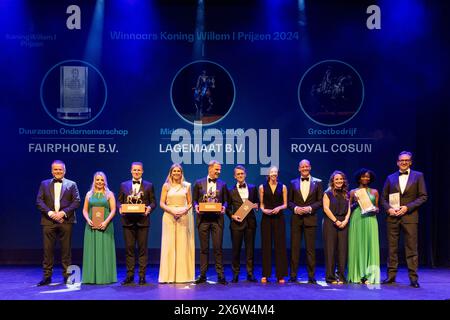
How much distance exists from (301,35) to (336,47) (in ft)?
2.12

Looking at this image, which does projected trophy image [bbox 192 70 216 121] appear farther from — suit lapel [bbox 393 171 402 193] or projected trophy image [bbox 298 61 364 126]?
suit lapel [bbox 393 171 402 193]

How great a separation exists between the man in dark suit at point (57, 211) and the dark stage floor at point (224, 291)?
0.38 meters

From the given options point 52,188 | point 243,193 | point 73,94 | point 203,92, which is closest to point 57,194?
point 52,188

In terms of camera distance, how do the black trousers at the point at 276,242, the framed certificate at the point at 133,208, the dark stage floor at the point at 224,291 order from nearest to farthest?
the dark stage floor at the point at 224,291 → the framed certificate at the point at 133,208 → the black trousers at the point at 276,242

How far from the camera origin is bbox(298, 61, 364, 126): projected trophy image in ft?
33.6

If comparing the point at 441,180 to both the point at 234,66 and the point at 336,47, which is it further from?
the point at 234,66

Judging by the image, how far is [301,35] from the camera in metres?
10.2

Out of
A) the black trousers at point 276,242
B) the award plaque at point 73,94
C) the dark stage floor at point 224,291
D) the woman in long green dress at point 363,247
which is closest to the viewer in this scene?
the dark stage floor at point 224,291

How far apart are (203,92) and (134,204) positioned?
9.86 feet

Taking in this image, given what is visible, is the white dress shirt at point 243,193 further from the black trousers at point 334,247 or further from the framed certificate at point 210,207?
the black trousers at point 334,247

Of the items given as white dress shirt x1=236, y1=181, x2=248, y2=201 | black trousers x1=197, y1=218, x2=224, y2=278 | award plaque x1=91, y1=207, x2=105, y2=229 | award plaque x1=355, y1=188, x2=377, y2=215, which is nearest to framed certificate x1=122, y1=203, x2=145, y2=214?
award plaque x1=91, y1=207, x2=105, y2=229

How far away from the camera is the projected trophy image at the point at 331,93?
1024 centimetres

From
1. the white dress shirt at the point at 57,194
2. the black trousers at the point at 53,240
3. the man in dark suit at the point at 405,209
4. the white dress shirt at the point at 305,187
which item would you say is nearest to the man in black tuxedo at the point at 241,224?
the white dress shirt at the point at 305,187

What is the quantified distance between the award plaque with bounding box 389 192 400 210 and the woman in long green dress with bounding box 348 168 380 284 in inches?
9.1
